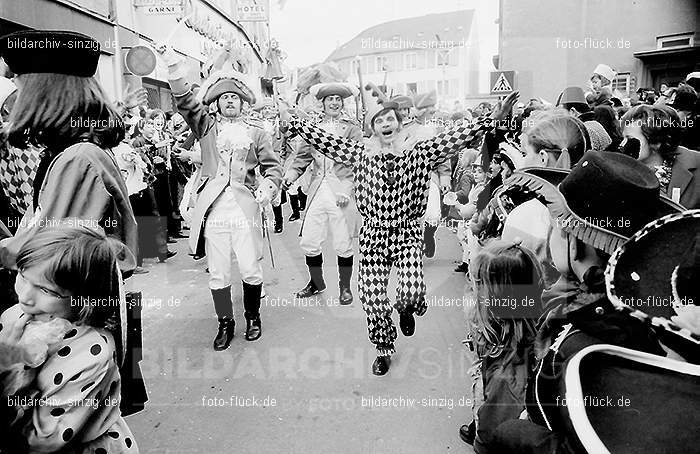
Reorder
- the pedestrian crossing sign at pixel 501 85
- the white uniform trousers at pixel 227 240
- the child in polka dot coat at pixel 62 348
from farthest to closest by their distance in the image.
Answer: the pedestrian crossing sign at pixel 501 85 → the white uniform trousers at pixel 227 240 → the child in polka dot coat at pixel 62 348

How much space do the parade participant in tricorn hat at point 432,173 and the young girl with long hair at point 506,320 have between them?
1.65 metres

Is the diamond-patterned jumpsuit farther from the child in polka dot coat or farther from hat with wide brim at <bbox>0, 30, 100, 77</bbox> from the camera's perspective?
the child in polka dot coat

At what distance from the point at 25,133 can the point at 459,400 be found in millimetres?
2897

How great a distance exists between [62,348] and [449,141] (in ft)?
9.10

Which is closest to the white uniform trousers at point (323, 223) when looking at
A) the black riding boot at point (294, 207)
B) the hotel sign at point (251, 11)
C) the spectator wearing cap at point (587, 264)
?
the spectator wearing cap at point (587, 264)

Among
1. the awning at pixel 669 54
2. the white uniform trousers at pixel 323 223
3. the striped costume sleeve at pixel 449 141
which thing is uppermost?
the awning at pixel 669 54

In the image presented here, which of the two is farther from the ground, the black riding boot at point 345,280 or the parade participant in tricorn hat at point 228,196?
the parade participant in tricorn hat at point 228,196

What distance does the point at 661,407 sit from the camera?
1066 millimetres

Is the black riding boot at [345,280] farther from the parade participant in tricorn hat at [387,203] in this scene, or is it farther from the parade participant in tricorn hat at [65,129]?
the parade participant in tricorn hat at [65,129]

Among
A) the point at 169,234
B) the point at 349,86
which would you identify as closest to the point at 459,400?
the point at 349,86

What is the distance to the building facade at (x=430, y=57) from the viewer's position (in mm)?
53500

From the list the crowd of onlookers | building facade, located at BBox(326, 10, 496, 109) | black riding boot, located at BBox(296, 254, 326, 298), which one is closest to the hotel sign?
black riding boot, located at BBox(296, 254, 326, 298)

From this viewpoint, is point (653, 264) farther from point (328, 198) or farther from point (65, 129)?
point (328, 198)

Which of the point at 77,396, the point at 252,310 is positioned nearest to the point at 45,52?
the point at 77,396
